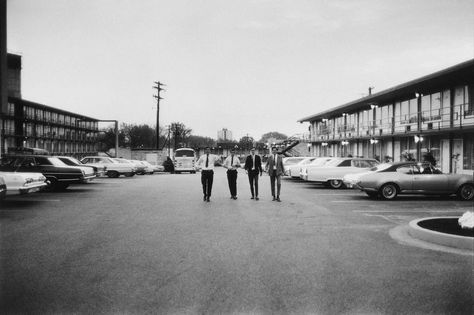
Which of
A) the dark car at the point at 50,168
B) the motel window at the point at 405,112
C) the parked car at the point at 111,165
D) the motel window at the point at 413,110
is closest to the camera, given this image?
the dark car at the point at 50,168

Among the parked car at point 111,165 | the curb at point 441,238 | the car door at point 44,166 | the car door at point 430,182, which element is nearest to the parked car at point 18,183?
the car door at point 44,166

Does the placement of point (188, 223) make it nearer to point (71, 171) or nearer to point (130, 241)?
point (130, 241)

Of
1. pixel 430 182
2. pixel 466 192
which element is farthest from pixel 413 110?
pixel 430 182

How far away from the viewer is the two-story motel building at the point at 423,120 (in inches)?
949

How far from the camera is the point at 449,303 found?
443 centimetres

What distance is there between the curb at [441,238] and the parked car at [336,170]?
10.7 meters

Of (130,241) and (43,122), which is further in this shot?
(43,122)

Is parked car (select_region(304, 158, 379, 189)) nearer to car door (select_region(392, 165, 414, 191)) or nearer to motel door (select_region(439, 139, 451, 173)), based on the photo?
car door (select_region(392, 165, 414, 191))

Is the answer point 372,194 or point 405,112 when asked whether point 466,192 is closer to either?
point 372,194

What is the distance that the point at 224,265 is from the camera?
5.84 m

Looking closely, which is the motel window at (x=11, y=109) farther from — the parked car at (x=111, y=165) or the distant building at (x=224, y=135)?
the distant building at (x=224, y=135)

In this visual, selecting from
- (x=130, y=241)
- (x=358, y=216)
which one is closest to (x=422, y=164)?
(x=358, y=216)

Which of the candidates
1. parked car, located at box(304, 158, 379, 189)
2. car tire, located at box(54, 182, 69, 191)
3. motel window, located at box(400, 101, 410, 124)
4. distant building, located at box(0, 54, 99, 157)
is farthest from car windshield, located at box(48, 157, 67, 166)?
distant building, located at box(0, 54, 99, 157)

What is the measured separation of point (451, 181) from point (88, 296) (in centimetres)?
1326
